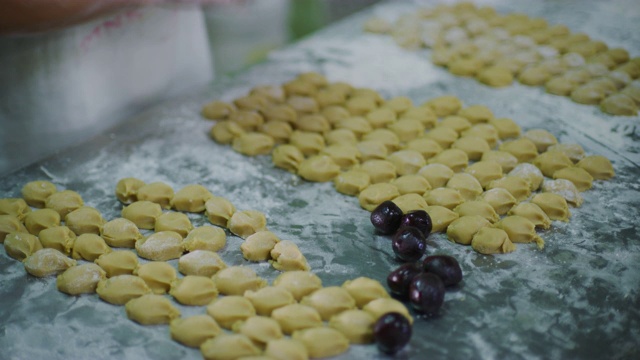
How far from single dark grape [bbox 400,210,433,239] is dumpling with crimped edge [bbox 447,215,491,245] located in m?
0.09

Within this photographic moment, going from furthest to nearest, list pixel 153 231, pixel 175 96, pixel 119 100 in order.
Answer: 1. pixel 175 96
2. pixel 119 100
3. pixel 153 231

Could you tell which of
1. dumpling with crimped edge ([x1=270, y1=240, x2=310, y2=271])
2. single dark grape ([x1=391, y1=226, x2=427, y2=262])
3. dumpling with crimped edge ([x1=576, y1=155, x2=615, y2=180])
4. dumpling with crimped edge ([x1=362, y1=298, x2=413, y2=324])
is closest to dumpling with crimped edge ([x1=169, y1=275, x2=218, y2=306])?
dumpling with crimped edge ([x1=270, y1=240, x2=310, y2=271])

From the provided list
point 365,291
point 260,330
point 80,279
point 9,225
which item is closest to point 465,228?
point 365,291

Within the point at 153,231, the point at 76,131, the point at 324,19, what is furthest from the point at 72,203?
the point at 324,19

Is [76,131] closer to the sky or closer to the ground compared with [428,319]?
closer to the sky

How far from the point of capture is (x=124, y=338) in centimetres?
180

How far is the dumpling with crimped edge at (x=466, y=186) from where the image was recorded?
2426mm

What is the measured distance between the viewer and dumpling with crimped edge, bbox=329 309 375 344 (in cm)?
175

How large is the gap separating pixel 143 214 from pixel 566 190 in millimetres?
1600

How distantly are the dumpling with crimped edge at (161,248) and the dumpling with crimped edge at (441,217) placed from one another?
2.94ft

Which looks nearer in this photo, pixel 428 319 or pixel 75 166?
pixel 428 319

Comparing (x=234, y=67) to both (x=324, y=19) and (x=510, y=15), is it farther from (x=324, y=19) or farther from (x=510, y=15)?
(x=510, y=15)

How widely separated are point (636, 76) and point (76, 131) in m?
2.85

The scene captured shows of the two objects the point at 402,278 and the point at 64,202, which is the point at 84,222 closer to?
the point at 64,202
